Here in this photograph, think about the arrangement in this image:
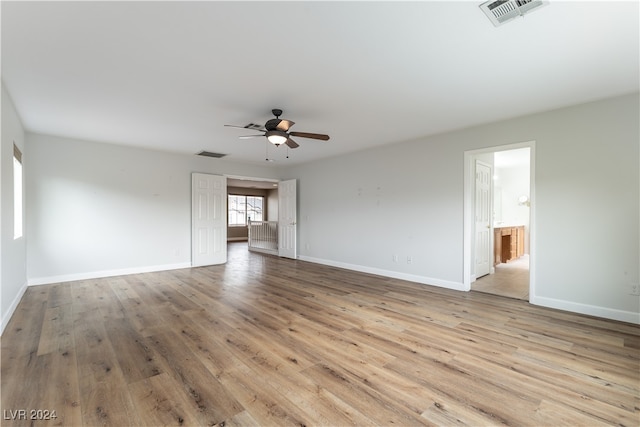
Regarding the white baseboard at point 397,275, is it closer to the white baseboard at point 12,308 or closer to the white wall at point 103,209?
the white wall at point 103,209

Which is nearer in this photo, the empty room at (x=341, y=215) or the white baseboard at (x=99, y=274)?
the empty room at (x=341, y=215)

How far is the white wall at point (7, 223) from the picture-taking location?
3.05 m

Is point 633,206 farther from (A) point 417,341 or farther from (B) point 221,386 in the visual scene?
(B) point 221,386

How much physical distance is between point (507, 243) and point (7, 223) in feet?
29.6

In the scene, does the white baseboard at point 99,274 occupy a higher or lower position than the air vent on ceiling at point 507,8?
lower

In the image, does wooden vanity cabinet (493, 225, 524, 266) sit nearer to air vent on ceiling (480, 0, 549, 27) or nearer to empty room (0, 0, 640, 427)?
empty room (0, 0, 640, 427)

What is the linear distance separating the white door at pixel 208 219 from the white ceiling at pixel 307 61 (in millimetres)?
2591

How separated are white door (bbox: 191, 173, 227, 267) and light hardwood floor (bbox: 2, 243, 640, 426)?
8.29 ft

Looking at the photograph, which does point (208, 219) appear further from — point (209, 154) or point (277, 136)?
point (277, 136)

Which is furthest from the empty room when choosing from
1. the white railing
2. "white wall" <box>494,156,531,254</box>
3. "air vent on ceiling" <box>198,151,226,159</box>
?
the white railing

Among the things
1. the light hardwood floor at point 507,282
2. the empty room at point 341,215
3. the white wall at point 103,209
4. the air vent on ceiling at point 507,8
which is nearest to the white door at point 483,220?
the empty room at point 341,215

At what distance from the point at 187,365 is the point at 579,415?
2.74 meters

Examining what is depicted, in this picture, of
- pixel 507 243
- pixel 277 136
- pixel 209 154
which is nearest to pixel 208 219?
pixel 209 154

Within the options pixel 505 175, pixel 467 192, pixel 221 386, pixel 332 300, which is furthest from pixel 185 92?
pixel 505 175
